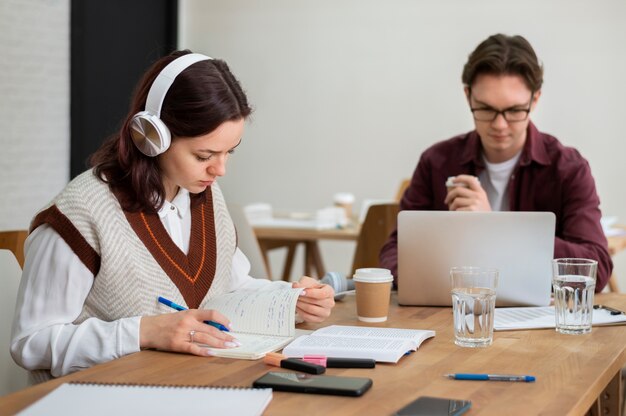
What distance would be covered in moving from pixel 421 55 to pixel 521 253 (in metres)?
→ 3.77

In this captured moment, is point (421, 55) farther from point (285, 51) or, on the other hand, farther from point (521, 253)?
point (521, 253)

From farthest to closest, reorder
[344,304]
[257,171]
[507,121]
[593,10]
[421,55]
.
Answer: [257,171], [421,55], [593,10], [507,121], [344,304]

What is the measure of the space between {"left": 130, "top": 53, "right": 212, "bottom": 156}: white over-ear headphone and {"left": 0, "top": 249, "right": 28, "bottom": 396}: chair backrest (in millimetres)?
392

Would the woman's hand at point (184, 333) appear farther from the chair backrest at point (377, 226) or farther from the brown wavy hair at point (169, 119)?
the chair backrest at point (377, 226)

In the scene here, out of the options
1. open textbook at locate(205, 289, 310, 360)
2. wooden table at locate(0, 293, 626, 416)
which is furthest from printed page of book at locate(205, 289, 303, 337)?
wooden table at locate(0, 293, 626, 416)

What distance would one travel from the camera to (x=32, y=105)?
4.98 m

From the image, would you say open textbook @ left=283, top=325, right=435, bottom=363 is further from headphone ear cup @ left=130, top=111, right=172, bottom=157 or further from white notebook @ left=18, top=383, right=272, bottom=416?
headphone ear cup @ left=130, top=111, right=172, bottom=157

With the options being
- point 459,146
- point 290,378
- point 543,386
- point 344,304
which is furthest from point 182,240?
point 459,146

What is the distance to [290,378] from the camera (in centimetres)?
139

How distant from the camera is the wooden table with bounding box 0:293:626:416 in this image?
130 cm

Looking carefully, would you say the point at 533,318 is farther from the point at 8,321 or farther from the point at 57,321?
the point at 8,321

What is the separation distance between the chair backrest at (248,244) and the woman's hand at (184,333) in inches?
63.0

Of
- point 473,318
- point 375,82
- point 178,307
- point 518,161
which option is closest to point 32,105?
point 375,82

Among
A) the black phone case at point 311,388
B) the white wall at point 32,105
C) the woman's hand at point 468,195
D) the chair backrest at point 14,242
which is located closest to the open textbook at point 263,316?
the black phone case at point 311,388
